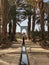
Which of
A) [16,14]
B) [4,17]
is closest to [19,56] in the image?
[4,17]

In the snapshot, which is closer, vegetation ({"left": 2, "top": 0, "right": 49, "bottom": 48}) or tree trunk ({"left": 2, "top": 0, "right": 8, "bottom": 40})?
tree trunk ({"left": 2, "top": 0, "right": 8, "bottom": 40})

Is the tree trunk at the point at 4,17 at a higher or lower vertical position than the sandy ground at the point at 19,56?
higher

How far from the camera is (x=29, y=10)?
44750mm

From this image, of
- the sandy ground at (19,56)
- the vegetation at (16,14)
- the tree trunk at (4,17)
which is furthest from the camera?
the vegetation at (16,14)

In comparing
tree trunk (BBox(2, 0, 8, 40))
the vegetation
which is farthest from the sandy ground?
the vegetation

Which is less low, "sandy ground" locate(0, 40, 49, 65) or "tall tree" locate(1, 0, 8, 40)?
"tall tree" locate(1, 0, 8, 40)

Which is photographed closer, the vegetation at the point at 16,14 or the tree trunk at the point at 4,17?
the tree trunk at the point at 4,17

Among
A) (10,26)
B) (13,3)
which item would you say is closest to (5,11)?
(13,3)

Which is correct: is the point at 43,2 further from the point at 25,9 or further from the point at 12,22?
the point at 25,9

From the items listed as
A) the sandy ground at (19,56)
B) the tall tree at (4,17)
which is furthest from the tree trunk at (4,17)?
the sandy ground at (19,56)

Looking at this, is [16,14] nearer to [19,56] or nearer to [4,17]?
[4,17]

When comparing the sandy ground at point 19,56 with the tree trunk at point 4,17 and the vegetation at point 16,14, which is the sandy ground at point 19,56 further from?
the vegetation at point 16,14

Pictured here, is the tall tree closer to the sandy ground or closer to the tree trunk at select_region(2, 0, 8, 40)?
the tree trunk at select_region(2, 0, 8, 40)

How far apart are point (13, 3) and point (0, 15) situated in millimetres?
8910
